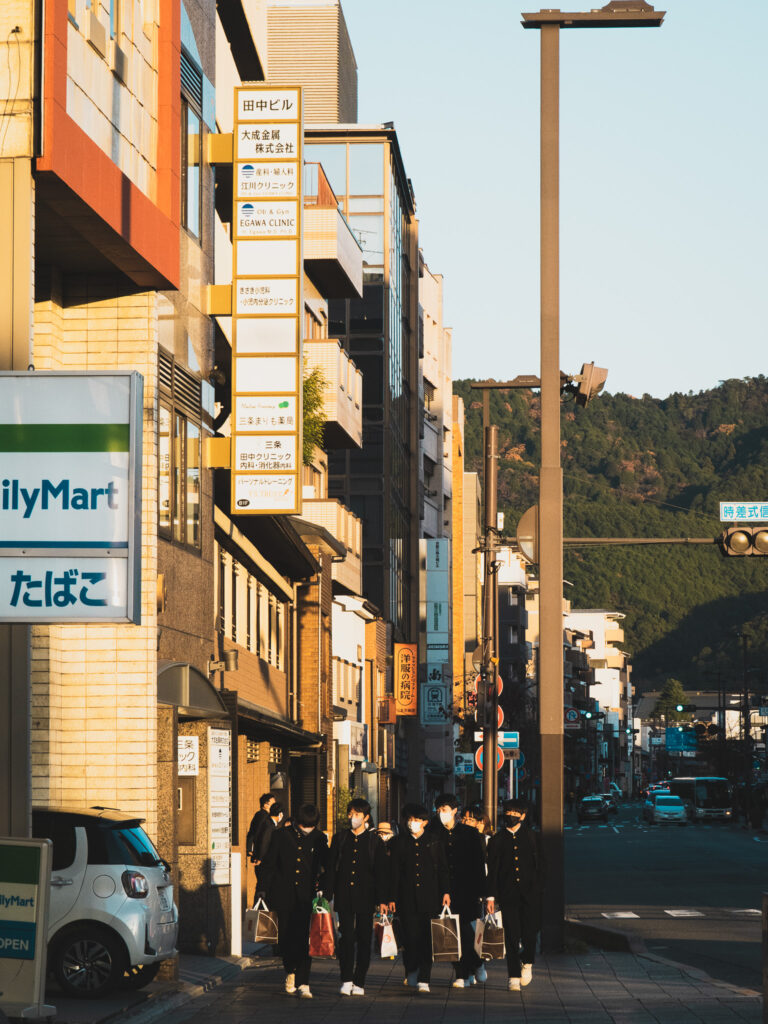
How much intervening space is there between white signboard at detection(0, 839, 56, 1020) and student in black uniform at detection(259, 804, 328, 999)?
15.2 ft

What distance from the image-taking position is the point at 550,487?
19781 millimetres

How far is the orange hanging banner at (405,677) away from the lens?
59969mm

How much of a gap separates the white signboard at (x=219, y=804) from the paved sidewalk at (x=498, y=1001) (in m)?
1.99

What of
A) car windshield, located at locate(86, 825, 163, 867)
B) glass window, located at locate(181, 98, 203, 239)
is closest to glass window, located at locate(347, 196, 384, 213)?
glass window, located at locate(181, 98, 203, 239)

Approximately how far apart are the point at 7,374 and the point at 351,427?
3318cm

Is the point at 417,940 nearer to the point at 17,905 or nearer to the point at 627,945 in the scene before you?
the point at 627,945

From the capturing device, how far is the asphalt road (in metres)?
21.1

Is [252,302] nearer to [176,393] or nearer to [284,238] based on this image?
[284,238]

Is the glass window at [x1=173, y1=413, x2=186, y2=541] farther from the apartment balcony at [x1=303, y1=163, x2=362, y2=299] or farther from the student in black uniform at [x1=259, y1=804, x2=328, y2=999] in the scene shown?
the apartment balcony at [x1=303, y1=163, x2=362, y2=299]

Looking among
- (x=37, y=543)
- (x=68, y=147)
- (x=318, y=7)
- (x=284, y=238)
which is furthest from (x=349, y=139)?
(x=37, y=543)

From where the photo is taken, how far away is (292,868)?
16672 millimetres

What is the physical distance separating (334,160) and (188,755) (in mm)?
43732

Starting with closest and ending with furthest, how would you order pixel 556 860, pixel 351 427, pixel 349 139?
pixel 556 860, pixel 351 427, pixel 349 139

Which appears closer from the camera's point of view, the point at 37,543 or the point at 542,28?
the point at 37,543
